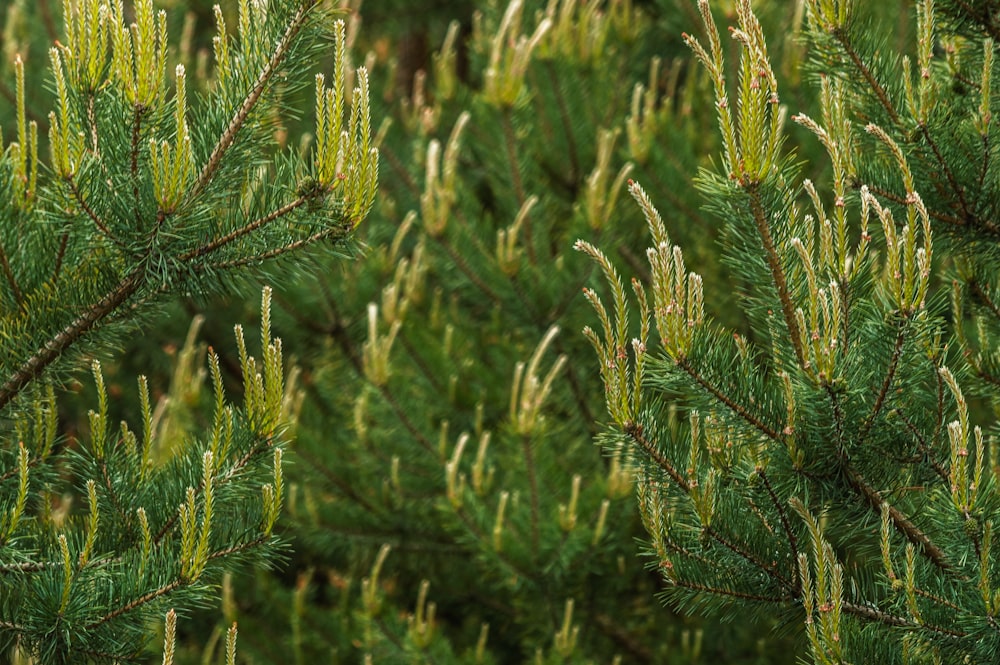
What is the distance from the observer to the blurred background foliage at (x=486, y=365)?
4.04 metres

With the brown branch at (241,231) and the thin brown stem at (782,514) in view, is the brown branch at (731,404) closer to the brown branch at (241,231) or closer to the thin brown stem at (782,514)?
the thin brown stem at (782,514)

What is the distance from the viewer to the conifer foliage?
7.08ft

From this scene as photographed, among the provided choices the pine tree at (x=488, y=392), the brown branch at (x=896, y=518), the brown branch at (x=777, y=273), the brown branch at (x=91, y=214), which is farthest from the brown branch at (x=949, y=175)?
the brown branch at (x=91, y=214)

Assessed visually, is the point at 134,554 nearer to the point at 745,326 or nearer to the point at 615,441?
the point at 615,441

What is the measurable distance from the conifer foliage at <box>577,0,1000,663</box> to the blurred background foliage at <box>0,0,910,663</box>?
1291 millimetres

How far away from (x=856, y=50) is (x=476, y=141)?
7.98 ft

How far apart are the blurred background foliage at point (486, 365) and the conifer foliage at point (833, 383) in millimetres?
1291

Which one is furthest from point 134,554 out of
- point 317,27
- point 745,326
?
point 745,326

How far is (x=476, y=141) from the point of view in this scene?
475 cm

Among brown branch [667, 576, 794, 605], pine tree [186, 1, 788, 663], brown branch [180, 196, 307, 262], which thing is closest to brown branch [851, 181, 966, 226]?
brown branch [667, 576, 794, 605]

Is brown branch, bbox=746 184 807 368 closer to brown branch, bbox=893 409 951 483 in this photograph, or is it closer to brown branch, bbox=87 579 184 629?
brown branch, bbox=893 409 951 483

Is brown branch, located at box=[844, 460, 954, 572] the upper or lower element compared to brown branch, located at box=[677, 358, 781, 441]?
lower

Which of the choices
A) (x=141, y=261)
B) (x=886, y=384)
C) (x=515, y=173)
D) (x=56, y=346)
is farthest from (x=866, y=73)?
(x=515, y=173)

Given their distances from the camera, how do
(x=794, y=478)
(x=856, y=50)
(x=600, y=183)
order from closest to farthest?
(x=794, y=478), (x=856, y=50), (x=600, y=183)
